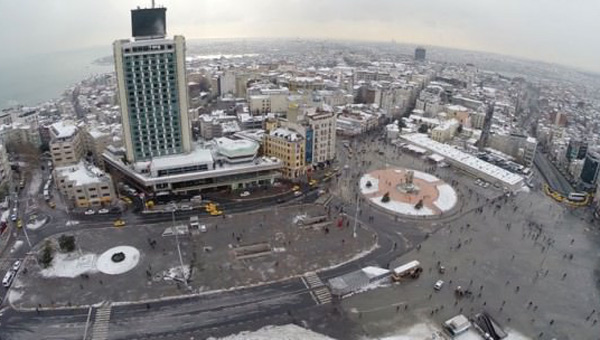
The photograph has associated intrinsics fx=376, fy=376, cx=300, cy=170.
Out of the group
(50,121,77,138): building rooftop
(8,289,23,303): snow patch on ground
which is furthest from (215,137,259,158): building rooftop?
(8,289,23,303): snow patch on ground

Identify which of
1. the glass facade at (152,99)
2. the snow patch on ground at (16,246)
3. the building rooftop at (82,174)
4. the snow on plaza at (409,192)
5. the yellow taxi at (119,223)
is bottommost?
the snow patch on ground at (16,246)

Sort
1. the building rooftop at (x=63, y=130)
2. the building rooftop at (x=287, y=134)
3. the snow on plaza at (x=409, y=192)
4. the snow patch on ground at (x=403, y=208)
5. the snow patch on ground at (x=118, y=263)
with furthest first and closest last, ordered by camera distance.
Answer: the building rooftop at (x=63, y=130), the building rooftop at (x=287, y=134), the snow on plaza at (x=409, y=192), the snow patch on ground at (x=403, y=208), the snow patch on ground at (x=118, y=263)

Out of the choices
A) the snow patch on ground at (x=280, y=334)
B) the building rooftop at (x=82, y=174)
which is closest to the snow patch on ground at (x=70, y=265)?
the building rooftop at (x=82, y=174)

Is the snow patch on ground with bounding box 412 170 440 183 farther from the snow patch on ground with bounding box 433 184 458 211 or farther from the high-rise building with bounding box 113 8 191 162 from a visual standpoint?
the high-rise building with bounding box 113 8 191 162

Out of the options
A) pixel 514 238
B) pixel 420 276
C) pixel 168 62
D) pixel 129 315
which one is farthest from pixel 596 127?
pixel 129 315

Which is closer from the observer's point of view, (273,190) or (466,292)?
(466,292)

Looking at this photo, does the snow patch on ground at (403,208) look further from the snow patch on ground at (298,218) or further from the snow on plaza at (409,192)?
the snow patch on ground at (298,218)

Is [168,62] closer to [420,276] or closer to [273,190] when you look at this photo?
[273,190]
